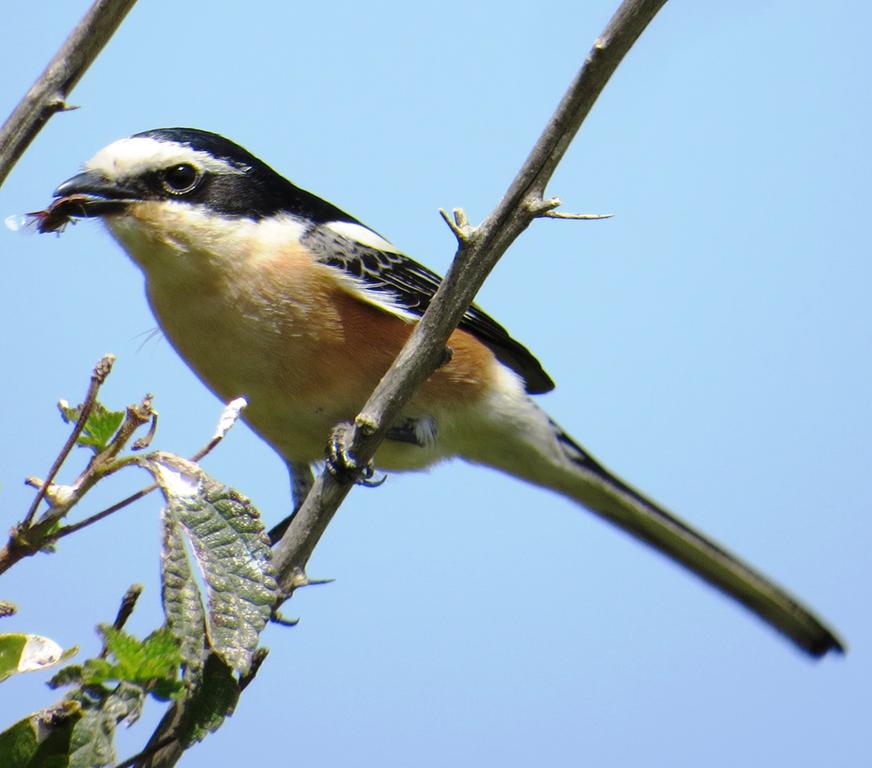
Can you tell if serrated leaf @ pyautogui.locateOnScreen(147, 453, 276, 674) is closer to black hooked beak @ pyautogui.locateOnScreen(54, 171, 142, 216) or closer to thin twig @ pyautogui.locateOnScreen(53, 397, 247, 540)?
thin twig @ pyautogui.locateOnScreen(53, 397, 247, 540)

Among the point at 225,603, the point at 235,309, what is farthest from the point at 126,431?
the point at 235,309

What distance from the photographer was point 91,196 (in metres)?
3.79

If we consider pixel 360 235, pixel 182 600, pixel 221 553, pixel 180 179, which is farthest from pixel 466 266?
pixel 360 235

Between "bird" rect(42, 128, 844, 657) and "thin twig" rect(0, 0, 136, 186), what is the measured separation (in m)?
1.77

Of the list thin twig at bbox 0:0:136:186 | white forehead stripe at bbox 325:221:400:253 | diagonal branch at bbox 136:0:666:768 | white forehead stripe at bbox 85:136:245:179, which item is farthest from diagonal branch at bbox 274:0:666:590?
white forehead stripe at bbox 325:221:400:253

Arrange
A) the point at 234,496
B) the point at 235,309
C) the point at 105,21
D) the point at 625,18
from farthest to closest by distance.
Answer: the point at 235,309 → the point at 625,18 → the point at 234,496 → the point at 105,21

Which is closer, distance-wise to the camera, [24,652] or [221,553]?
[24,652]

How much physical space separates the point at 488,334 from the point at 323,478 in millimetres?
2191

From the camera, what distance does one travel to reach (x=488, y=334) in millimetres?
4703

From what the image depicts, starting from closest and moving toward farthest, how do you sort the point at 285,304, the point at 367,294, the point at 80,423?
the point at 80,423 → the point at 285,304 → the point at 367,294

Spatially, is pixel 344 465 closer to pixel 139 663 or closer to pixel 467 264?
pixel 467 264

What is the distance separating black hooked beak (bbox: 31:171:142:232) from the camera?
3625mm

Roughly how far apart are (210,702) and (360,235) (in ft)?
9.76

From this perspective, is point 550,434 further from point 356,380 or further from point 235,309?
point 235,309
